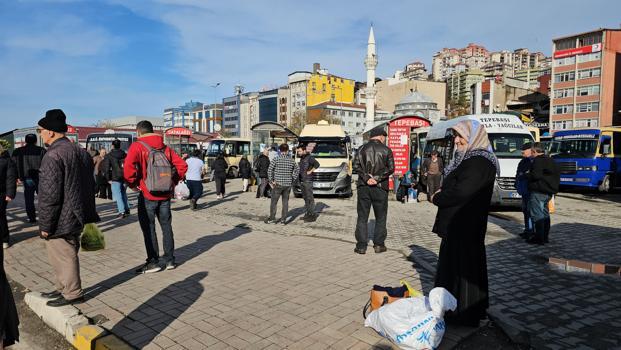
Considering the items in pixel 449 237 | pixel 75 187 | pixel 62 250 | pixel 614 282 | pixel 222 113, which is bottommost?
pixel 614 282

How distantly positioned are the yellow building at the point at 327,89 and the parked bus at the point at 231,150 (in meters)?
100

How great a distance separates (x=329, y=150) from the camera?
611 inches

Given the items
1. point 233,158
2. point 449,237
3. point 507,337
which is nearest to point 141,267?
point 449,237

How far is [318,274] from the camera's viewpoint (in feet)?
18.1

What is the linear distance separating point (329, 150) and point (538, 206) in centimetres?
883

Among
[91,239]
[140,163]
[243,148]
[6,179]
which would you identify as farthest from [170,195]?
[243,148]

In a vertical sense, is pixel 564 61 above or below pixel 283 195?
above

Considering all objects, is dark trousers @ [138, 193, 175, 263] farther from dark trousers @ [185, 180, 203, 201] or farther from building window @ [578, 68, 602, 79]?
building window @ [578, 68, 602, 79]

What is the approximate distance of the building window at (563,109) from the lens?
224 feet

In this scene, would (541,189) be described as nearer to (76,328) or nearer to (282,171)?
(282,171)

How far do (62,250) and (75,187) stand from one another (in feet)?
2.31

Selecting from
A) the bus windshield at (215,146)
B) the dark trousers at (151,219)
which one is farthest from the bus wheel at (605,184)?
the bus windshield at (215,146)

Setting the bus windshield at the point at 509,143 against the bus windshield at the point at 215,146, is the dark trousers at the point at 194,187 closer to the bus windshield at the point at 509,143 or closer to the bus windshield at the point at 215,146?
the bus windshield at the point at 509,143

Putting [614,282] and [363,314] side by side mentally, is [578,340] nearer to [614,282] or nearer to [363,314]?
[363,314]
